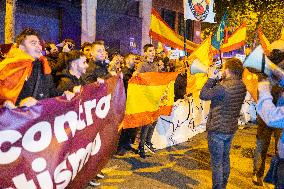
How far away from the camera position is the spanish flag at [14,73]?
436cm

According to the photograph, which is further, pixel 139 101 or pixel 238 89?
pixel 139 101

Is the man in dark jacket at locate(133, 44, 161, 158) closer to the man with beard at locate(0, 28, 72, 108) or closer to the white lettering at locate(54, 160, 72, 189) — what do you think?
the man with beard at locate(0, 28, 72, 108)

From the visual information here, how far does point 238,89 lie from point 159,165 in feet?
9.29

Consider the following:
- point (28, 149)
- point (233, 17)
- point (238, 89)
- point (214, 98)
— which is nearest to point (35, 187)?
point (28, 149)

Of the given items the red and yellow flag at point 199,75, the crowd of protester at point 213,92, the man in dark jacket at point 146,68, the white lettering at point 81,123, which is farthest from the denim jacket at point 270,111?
the red and yellow flag at point 199,75

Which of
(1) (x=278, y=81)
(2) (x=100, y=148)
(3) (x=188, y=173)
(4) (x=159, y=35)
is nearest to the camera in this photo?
(1) (x=278, y=81)

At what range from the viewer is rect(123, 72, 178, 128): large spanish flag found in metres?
7.68

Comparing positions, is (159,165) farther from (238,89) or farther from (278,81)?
(278,81)

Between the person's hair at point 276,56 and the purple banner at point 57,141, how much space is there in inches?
99.9

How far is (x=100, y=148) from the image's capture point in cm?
506

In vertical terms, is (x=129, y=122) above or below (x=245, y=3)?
below

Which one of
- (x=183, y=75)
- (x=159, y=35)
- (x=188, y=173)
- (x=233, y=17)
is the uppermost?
(x=233, y=17)

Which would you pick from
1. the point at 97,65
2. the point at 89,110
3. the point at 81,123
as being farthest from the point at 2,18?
the point at 81,123

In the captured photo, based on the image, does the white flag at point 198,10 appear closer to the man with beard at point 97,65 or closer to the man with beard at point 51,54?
the man with beard at point 51,54
